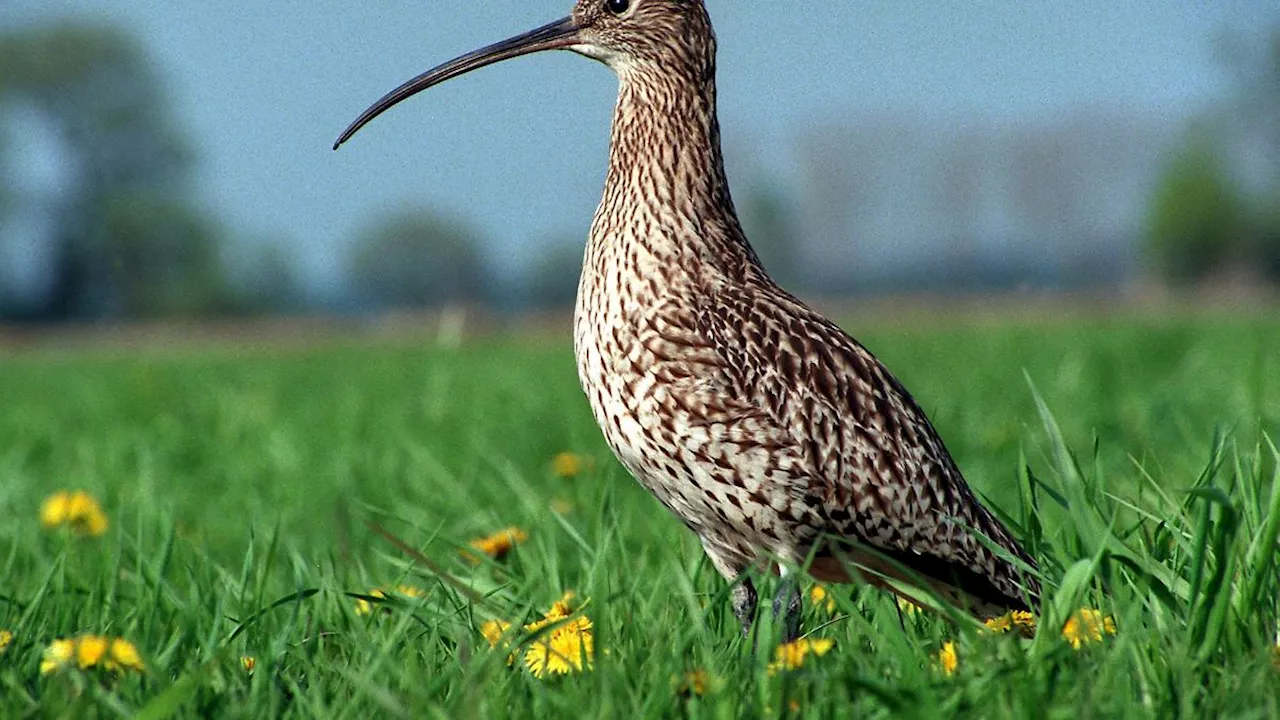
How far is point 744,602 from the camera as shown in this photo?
151 inches

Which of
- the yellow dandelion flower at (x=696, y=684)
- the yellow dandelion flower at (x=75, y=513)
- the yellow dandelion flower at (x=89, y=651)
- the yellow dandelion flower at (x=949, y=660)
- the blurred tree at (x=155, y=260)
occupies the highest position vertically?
the yellow dandelion flower at (x=696, y=684)

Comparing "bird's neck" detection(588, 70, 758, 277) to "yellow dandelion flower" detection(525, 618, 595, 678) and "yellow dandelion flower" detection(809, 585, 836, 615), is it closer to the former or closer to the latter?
"yellow dandelion flower" detection(809, 585, 836, 615)

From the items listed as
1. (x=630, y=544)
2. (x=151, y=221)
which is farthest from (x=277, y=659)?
(x=151, y=221)

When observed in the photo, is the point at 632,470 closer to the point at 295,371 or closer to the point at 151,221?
the point at 295,371

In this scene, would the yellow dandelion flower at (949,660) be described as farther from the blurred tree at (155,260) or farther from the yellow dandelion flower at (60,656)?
the blurred tree at (155,260)

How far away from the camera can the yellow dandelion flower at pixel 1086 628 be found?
9.97 ft

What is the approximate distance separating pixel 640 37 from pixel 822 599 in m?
1.80

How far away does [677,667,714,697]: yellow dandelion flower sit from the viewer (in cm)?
278

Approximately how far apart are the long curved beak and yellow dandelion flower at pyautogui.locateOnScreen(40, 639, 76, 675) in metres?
2.17

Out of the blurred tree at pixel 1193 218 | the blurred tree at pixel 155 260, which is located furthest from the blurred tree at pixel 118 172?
the blurred tree at pixel 1193 218

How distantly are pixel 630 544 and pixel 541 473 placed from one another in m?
2.35

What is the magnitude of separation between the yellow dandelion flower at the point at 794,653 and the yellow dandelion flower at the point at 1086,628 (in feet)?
1.71

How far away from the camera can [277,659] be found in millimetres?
3244

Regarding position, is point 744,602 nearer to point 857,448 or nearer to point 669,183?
point 857,448
